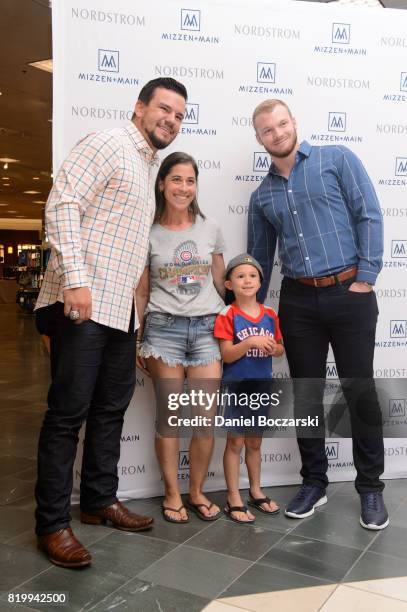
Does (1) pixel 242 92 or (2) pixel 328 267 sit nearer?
(2) pixel 328 267

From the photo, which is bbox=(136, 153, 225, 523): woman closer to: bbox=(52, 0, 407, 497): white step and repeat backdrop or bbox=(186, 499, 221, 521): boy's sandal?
bbox=(186, 499, 221, 521): boy's sandal

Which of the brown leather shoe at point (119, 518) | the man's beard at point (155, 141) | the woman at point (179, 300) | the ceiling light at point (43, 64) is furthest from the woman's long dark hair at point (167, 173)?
the ceiling light at point (43, 64)

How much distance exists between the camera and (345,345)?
2.55 meters

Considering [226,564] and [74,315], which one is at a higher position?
[74,315]

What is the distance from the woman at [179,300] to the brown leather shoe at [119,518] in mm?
153

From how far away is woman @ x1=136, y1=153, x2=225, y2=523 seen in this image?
8.15 feet

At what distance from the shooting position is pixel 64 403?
213 centimetres

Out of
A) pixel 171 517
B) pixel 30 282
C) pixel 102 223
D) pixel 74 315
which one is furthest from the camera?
pixel 30 282

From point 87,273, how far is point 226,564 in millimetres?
1157

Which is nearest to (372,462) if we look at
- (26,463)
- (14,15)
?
(26,463)

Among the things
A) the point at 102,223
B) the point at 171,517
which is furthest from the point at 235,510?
the point at 102,223

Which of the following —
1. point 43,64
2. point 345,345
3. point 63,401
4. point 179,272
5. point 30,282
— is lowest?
point 30,282

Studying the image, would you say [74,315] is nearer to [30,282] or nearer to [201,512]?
[201,512]

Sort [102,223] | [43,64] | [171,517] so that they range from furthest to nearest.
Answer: [43,64] → [171,517] → [102,223]
